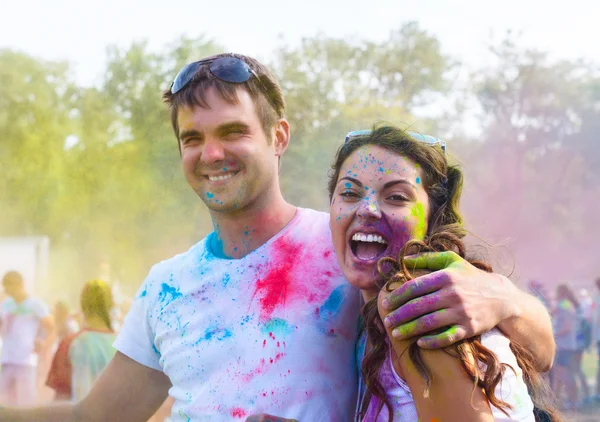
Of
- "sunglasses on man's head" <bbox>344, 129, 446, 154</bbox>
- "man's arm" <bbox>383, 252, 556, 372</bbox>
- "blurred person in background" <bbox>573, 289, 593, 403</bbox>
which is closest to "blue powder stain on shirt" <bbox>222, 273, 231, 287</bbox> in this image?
"sunglasses on man's head" <bbox>344, 129, 446, 154</bbox>

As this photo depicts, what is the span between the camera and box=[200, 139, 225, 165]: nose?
2182 mm

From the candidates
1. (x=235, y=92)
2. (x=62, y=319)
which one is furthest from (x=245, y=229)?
(x=62, y=319)

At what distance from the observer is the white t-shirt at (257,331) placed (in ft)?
6.48

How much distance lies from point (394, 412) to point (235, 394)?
0.54 m

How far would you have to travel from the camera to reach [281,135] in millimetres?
2482

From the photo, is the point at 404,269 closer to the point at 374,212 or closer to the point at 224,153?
the point at 374,212

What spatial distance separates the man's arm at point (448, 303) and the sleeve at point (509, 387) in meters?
0.05

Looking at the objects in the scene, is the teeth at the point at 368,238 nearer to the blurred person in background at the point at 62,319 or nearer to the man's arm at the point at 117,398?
the man's arm at the point at 117,398

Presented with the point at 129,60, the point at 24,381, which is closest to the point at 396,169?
the point at 24,381

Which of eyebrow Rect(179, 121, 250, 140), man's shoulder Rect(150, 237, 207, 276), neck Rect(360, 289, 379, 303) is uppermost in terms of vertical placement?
eyebrow Rect(179, 121, 250, 140)

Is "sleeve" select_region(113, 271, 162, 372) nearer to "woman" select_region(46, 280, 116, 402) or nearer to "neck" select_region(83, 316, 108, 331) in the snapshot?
"woman" select_region(46, 280, 116, 402)

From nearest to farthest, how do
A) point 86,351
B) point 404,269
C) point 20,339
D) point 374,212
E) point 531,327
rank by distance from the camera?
1. point 404,269
2. point 531,327
3. point 374,212
4. point 86,351
5. point 20,339

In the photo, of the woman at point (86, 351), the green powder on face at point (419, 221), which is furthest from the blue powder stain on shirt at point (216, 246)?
the woman at point (86, 351)

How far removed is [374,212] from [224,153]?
0.59m
